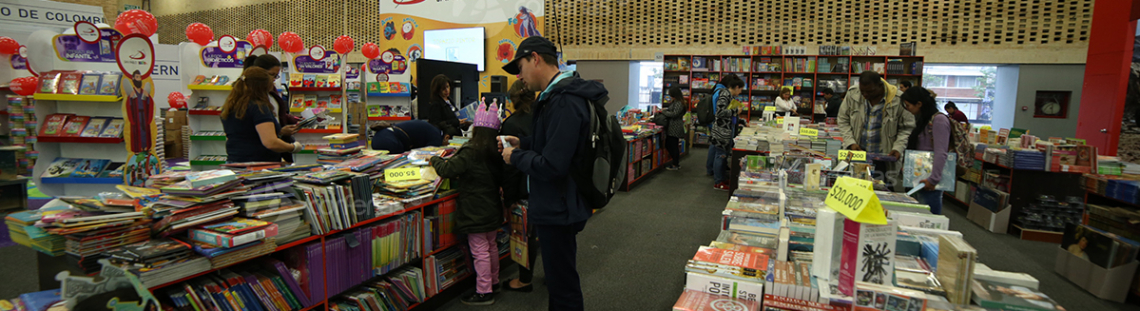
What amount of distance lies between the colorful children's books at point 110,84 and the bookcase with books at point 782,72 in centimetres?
879

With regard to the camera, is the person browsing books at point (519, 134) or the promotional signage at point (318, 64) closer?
the person browsing books at point (519, 134)

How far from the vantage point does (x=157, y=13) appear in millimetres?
18828

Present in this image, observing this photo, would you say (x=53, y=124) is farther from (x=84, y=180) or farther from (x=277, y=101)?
(x=277, y=101)

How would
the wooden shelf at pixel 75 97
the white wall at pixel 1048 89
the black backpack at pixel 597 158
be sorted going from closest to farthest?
the black backpack at pixel 597 158 < the wooden shelf at pixel 75 97 < the white wall at pixel 1048 89

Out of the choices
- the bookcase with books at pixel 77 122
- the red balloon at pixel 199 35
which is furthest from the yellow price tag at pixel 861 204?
the red balloon at pixel 199 35

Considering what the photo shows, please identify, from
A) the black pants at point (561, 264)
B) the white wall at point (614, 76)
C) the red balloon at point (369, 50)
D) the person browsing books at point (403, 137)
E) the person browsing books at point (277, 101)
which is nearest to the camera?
the black pants at point (561, 264)

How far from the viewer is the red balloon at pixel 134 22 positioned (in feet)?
19.0

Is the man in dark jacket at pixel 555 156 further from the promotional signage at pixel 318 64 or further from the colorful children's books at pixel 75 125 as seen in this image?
the promotional signage at pixel 318 64

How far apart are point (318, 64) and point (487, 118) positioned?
570cm

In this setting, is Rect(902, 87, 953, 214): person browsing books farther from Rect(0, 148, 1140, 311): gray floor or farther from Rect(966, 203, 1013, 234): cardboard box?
Rect(966, 203, 1013, 234): cardboard box

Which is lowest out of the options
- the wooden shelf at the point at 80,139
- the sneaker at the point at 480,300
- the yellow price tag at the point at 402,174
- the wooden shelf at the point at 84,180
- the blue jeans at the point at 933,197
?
the sneaker at the point at 480,300

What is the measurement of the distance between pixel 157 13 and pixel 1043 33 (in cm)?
2577

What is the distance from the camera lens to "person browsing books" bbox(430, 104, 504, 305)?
2.79 m

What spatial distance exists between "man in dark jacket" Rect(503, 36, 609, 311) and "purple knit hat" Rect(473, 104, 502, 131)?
1.19 ft
